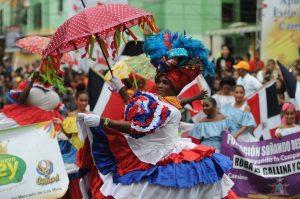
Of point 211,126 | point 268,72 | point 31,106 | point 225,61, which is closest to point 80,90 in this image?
point 31,106

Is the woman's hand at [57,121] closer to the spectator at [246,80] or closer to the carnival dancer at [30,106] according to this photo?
the carnival dancer at [30,106]

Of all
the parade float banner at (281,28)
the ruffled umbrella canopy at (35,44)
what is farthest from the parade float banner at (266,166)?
the parade float banner at (281,28)

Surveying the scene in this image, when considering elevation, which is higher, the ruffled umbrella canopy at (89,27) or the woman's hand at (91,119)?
the ruffled umbrella canopy at (89,27)

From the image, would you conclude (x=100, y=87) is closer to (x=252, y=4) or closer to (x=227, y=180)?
(x=227, y=180)

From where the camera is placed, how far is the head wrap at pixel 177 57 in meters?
5.14

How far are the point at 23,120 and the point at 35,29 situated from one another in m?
29.2

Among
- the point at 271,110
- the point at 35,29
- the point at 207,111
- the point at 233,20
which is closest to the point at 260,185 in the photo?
the point at 207,111

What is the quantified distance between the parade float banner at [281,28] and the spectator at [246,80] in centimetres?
262

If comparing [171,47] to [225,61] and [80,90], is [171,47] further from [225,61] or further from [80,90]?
[225,61]

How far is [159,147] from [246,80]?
23.7ft

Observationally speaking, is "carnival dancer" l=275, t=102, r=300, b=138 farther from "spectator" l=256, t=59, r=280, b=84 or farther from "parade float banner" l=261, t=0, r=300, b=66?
"parade float banner" l=261, t=0, r=300, b=66

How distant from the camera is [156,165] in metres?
4.95

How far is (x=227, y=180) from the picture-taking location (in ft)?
17.2

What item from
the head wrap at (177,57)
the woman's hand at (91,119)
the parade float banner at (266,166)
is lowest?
the parade float banner at (266,166)
